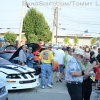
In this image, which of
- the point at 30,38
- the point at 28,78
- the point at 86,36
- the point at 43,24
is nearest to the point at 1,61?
the point at 28,78

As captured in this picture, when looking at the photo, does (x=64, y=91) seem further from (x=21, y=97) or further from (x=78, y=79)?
(x=78, y=79)

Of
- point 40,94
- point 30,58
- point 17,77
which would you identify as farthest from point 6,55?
point 40,94

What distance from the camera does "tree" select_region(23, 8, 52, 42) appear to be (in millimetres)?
43688

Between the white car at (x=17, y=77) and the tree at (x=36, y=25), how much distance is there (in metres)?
33.4

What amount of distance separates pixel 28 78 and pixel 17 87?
1.65 ft

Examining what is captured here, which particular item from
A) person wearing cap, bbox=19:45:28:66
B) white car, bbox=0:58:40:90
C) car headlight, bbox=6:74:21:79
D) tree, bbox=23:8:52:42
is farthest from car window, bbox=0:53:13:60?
tree, bbox=23:8:52:42

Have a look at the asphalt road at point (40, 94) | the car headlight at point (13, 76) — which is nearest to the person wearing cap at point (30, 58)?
the asphalt road at point (40, 94)

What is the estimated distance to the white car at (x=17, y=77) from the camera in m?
9.01

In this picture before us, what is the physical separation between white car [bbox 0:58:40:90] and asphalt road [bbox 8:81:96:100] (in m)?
0.25

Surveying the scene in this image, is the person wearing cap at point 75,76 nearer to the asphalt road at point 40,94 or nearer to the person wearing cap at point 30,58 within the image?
the asphalt road at point 40,94

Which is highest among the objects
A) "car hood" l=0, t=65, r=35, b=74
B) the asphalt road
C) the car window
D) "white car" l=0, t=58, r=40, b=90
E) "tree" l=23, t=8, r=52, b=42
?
"tree" l=23, t=8, r=52, b=42

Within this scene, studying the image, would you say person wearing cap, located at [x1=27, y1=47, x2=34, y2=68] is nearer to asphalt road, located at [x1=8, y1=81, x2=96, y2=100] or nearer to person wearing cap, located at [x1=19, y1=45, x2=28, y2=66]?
person wearing cap, located at [x1=19, y1=45, x2=28, y2=66]

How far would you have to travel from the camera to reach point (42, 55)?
34.7 feet

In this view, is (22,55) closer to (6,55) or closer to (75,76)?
(6,55)
